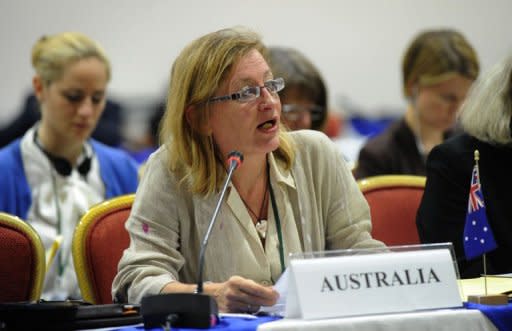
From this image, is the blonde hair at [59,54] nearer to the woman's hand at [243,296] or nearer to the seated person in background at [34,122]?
the seated person in background at [34,122]

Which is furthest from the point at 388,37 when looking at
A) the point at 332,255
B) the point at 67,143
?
the point at 332,255

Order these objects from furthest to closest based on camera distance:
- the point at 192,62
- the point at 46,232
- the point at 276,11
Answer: the point at 276,11
the point at 46,232
the point at 192,62

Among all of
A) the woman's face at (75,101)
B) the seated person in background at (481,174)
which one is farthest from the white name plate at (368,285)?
the woman's face at (75,101)

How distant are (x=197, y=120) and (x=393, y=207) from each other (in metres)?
0.94

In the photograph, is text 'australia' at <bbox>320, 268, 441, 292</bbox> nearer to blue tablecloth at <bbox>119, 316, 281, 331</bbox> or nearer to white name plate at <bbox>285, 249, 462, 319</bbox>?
white name plate at <bbox>285, 249, 462, 319</bbox>

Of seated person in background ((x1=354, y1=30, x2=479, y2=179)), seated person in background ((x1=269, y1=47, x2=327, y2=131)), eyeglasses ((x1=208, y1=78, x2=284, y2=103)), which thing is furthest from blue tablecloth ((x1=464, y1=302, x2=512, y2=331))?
seated person in background ((x1=354, y1=30, x2=479, y2=179))

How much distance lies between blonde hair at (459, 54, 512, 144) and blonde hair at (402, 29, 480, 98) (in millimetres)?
1316

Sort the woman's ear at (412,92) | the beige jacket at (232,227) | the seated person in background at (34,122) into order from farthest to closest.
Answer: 1. the seated person in background at (34,122)
2. the woman's ear at (412,92)
3. the beige jacket at (232,227)

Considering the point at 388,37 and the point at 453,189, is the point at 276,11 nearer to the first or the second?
the point at 388,37

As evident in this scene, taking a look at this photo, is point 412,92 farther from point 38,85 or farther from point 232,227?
point 232,227

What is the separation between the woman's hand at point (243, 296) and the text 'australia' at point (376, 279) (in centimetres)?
20

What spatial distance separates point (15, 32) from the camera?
23.0ft

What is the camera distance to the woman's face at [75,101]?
412 centimetres

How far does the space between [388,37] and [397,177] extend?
4.62 metres
